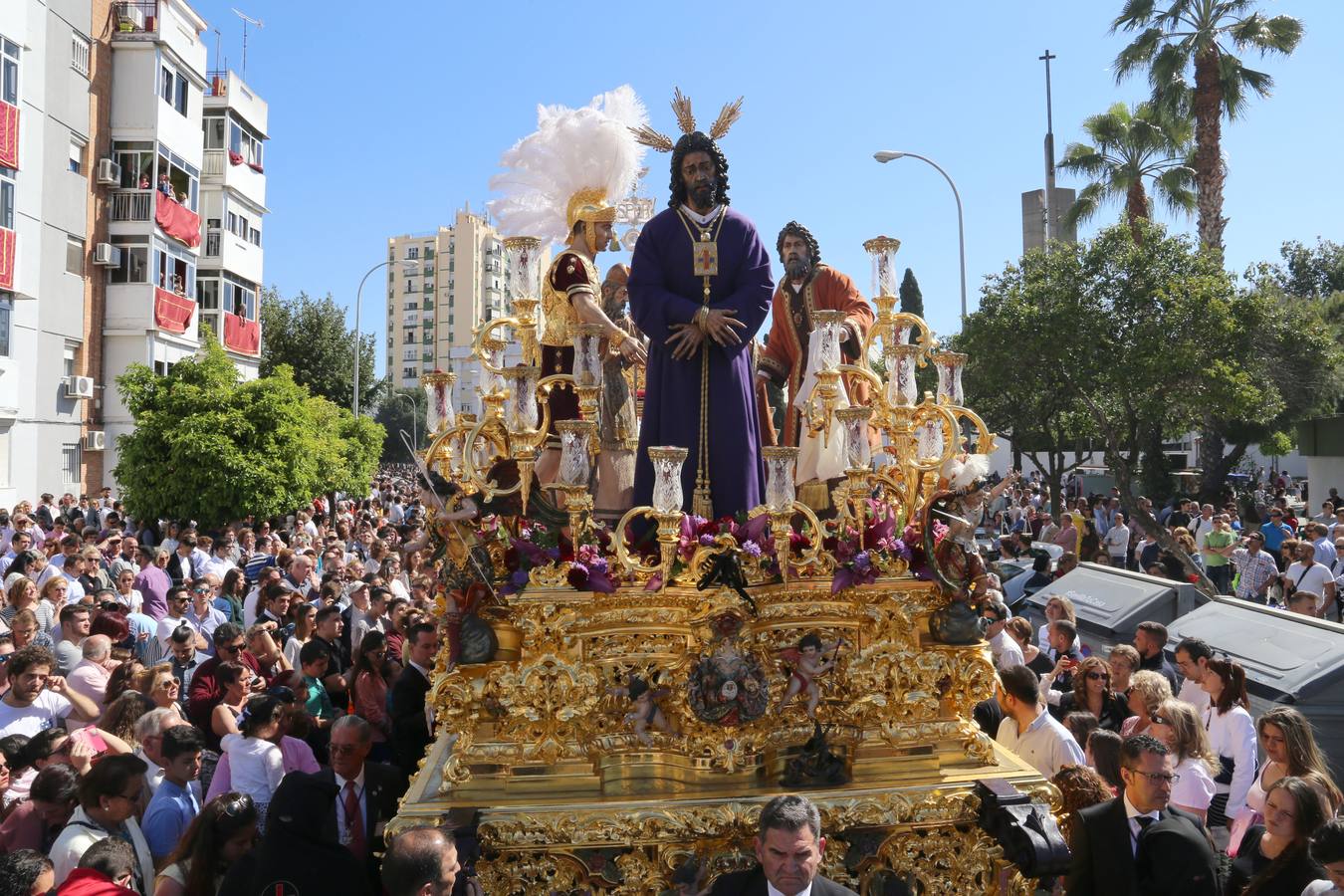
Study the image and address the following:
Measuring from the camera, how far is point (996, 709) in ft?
22.8

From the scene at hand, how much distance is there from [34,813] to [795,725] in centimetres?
354

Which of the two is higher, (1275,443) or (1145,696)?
(1275,443)

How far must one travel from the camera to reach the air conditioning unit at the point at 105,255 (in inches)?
1141

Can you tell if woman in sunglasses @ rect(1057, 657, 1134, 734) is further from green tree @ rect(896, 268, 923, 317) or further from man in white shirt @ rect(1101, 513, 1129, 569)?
green tree @ rect(896, 268, 923, 317)

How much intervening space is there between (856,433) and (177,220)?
100 feet

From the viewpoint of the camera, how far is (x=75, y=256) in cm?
2858

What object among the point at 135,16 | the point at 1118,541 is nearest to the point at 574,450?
the point at 1118,541

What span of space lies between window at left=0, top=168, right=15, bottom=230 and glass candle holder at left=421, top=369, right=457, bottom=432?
2232 centimetres

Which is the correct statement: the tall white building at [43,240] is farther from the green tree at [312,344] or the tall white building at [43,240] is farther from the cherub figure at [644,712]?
the cherub figure at [644,712]

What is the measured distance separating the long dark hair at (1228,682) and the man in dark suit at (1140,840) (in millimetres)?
1861

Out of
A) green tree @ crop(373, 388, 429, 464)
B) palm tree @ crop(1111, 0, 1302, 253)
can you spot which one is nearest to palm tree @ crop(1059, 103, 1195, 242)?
palm tree @ crop(1111, 0, 1302, 253)

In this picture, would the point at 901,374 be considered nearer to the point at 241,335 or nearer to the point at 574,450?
the point at 574,450

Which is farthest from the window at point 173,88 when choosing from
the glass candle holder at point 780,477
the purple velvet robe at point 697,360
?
the glass candle holder at point 780,477

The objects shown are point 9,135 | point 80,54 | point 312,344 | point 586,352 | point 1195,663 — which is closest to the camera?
point 1195,663
